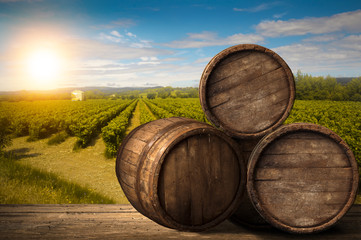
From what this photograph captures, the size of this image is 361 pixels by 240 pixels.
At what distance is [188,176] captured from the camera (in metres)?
2.29

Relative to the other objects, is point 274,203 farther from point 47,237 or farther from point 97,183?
point 97,183

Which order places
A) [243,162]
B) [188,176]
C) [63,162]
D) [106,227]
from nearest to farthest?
[188,176] < [243,162] < [106,227] < [63,162]

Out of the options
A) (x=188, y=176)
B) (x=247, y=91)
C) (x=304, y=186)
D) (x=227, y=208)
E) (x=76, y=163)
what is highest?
(x=247, y=91)

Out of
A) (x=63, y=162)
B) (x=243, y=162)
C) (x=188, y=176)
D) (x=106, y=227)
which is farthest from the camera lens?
(x=63, y=162)

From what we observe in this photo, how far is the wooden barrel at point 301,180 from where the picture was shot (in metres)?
2.33

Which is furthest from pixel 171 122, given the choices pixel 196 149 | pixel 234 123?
pixel 234 123

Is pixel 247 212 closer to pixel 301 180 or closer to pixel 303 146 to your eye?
pixel 301 180

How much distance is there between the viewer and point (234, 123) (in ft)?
8.41

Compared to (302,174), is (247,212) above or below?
below

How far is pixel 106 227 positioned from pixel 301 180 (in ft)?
6.51

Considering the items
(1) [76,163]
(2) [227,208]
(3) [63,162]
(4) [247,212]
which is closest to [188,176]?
(2) [227,208]

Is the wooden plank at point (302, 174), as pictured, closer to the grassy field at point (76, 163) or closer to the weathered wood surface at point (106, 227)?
the weathered wood surface at point (106, 227)

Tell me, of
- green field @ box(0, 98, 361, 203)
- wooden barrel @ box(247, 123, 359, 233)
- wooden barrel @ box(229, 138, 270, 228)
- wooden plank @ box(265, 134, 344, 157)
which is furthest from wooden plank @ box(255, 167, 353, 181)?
green field @ box(0, 98, 361, 203)

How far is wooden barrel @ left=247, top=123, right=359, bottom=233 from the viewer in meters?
2.33
